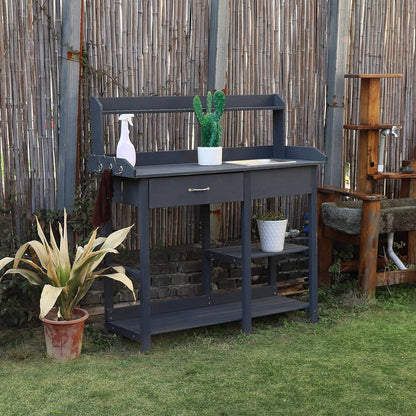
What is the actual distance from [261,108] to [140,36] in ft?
2.98

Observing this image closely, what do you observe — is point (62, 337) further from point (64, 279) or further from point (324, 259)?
point (324, 259)

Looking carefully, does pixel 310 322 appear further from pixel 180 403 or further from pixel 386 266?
pixel 180 403

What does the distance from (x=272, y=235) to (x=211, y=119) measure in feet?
2.84

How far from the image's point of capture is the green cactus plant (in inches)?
189

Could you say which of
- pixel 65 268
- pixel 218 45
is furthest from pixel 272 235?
pixel 65 268

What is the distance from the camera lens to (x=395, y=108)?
20.8ft

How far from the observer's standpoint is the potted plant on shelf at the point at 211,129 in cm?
481

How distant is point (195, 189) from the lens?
179 inches

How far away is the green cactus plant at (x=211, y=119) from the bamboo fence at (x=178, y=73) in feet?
1.54

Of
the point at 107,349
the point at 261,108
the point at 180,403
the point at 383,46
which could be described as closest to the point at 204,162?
the point at 261,108

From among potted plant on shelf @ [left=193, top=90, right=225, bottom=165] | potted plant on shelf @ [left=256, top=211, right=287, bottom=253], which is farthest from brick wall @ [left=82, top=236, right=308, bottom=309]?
potted plant on shelf @ [left=193, top=90, right=225, bottom=165]

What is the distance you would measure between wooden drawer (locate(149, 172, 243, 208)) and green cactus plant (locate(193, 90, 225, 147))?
294mm

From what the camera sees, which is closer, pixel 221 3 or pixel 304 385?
pixel 304 385

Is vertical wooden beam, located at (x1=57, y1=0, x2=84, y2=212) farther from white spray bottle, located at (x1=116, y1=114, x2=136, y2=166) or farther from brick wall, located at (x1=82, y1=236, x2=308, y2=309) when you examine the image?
brick wall, located at (x1=82, y1=236, x2=308, y2=309)
